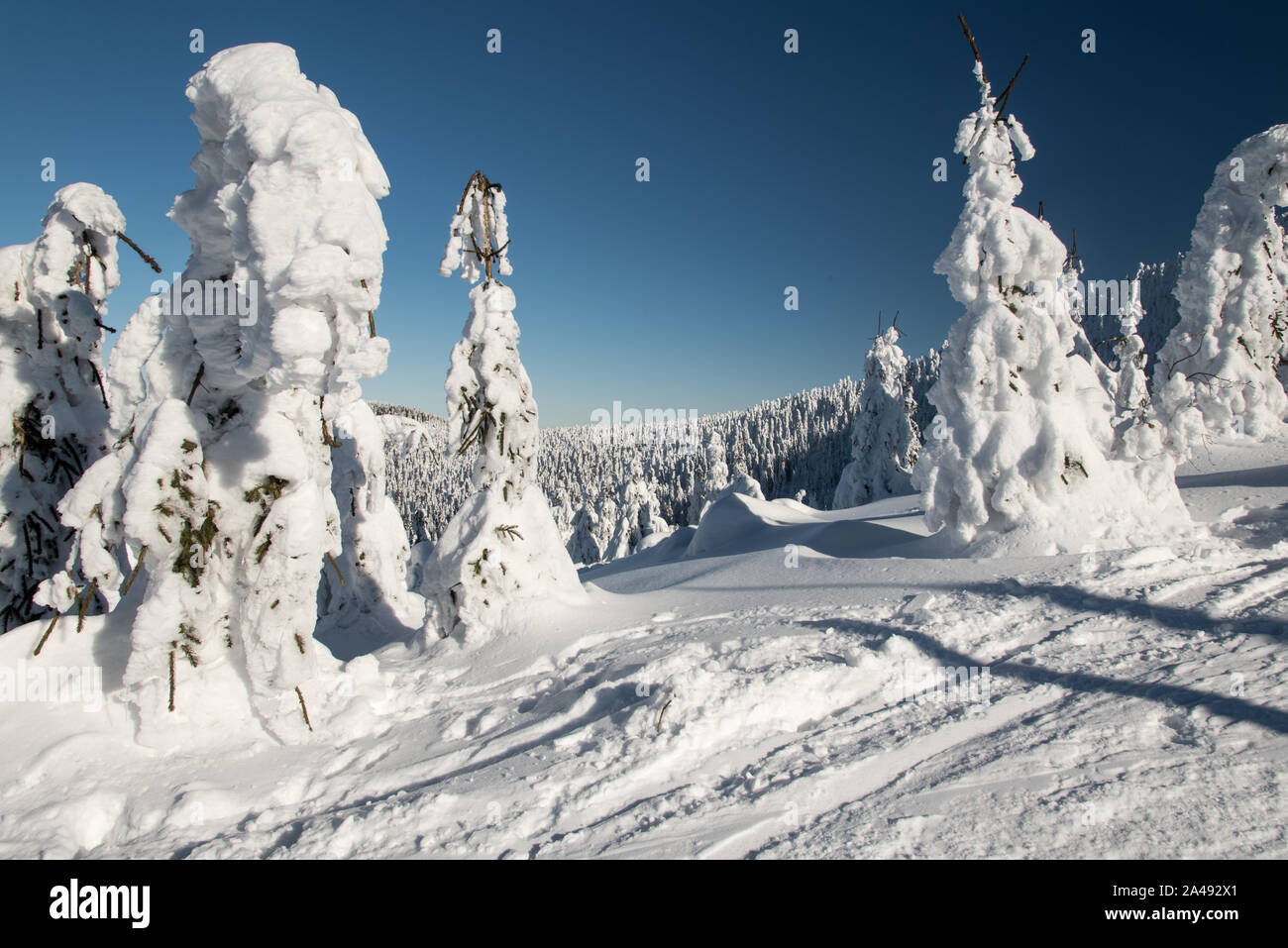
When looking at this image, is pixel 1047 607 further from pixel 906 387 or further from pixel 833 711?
pixel 906 387

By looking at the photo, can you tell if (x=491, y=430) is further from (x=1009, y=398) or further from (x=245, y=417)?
(x=1009, y=398)

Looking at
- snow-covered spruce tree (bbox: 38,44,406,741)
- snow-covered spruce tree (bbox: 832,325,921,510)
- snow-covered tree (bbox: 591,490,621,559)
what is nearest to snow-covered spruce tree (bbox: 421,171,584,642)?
snow-covered spruce tree (bbox: 38,44,406,741)

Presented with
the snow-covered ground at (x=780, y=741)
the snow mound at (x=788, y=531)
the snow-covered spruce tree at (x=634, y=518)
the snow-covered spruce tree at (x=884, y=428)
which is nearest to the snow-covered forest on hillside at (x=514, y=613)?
the snow-covered ground at (x=780, y=741)

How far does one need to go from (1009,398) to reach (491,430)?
7404 millimetres

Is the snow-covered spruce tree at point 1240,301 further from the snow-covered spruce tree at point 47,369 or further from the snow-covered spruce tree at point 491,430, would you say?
the snow-covered spruce tree at point 47,369

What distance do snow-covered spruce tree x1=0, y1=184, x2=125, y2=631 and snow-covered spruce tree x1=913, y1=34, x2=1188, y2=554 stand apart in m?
10.7

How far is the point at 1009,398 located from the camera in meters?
8.52

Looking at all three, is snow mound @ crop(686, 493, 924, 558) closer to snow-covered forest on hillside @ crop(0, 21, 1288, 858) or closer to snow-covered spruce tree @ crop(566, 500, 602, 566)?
snow-covered forest on hillside @ crop(0, 21, 1288, 858)

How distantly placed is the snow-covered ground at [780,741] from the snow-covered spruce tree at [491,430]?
1.36 metres

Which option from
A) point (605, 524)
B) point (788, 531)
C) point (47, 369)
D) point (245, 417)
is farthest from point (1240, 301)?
point (605, 524)

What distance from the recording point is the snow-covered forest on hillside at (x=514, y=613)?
3262 mm

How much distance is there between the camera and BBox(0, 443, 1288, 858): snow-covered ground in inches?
115
